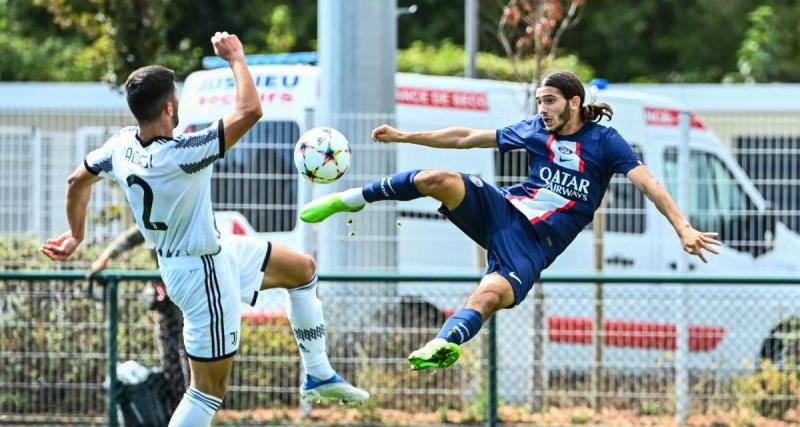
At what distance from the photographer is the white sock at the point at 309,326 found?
327 inches

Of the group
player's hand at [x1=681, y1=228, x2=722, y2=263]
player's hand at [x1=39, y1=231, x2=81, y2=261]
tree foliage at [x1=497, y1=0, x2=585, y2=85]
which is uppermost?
tree foliage at [x1=497, y1=0, x2=585, y2=85]

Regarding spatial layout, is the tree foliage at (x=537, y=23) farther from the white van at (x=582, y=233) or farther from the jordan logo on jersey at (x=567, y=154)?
the jordan logo on jersey at (x=567, y=154)

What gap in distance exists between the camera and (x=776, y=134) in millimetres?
12547

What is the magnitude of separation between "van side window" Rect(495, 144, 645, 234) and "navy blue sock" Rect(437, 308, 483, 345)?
4.79 m

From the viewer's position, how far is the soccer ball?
7926 mm

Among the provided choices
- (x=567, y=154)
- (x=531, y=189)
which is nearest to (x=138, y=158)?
(x=531, y=189)

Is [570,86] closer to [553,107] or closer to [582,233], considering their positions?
[553,107]

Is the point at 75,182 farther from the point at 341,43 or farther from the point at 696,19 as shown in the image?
the point at 696,19

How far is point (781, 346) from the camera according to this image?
11.8 metres

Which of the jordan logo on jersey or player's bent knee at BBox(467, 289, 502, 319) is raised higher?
the jordan logo on jersey

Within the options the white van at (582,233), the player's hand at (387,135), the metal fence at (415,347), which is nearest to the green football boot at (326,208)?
the player's hand at (387,135)

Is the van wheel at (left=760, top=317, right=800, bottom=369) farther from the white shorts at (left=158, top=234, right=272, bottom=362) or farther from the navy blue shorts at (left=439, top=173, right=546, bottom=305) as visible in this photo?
the white shorts at (left=158, top=234, right=272, bottom=362)

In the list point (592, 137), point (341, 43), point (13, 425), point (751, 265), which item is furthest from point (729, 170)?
point (13, 425)

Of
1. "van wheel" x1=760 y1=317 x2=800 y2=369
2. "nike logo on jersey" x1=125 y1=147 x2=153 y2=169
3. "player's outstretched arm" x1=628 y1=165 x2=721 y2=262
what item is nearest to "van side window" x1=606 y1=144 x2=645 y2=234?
"van wheel" x1=760 y1=317 x2=800 y2=369
